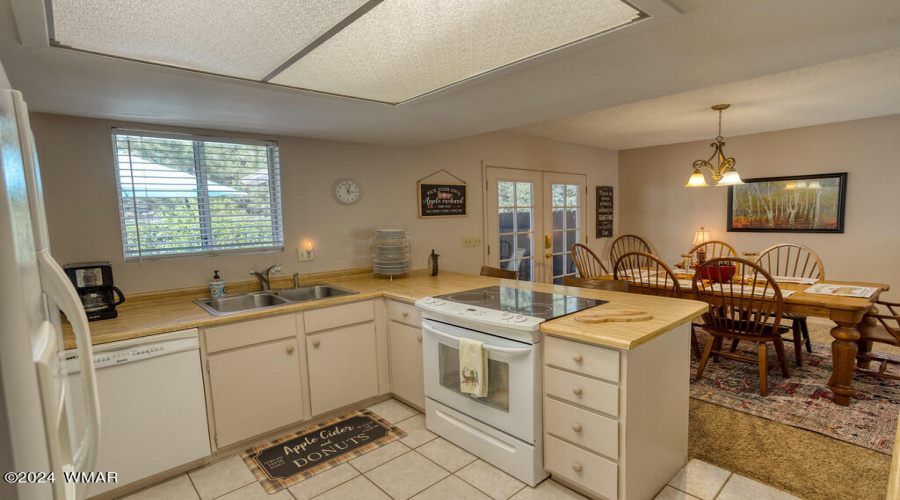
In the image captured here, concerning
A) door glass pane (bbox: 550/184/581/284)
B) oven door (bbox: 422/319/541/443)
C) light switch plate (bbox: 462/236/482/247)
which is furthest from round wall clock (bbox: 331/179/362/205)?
door glass pane (bbox: 550/184/581/284)

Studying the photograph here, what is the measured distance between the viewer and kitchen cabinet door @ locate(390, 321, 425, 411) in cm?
275

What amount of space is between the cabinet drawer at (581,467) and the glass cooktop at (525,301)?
0.62 m

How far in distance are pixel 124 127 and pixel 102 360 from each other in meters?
1.39

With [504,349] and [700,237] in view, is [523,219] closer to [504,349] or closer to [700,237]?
[700,237]

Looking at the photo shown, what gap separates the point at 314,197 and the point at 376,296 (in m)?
0.96

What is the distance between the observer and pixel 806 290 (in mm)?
3127

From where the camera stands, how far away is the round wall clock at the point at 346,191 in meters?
3.32

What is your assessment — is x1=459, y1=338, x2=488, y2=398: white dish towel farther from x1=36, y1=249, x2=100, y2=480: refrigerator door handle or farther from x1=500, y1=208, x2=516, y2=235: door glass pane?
x1=500, y1=208, x2=516, y2=235: door glass pane

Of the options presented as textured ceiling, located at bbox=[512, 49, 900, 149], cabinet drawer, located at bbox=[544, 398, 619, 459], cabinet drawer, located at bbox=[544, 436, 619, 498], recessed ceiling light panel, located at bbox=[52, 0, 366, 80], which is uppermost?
textured ceiling, located at bbox=[512, 49, 900, 149]

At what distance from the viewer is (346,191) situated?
11.1ft

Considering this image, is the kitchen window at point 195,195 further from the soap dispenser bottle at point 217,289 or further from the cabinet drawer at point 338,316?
the cabinet drawer at point 338,316

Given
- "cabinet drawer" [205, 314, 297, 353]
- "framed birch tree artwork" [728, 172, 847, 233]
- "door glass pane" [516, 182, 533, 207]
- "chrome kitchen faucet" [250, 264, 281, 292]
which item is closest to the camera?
"cabinet drawer" [205, 314, 297, 353]

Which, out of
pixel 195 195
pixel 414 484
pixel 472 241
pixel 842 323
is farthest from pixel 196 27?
pixel 842 323

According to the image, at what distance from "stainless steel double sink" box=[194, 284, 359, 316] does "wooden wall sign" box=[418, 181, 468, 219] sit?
3.80 ft
